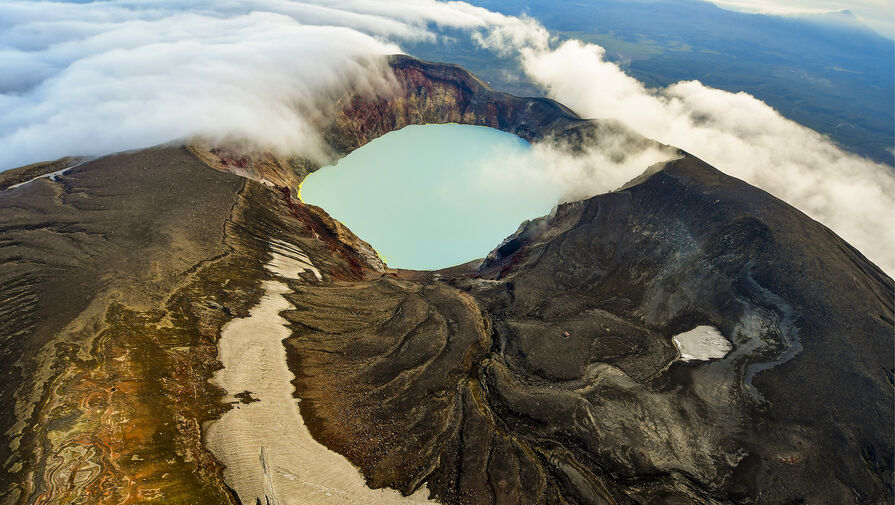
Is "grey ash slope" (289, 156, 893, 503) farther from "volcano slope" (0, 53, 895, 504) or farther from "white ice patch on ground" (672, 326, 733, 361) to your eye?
"white ice patch on ground" (672, 326, 733, 361)

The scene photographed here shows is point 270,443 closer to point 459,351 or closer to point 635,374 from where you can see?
point 459,351

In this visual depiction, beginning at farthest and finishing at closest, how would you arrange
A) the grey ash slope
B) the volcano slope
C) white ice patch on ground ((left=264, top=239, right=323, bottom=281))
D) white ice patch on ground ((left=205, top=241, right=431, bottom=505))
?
white ice patch on ground ((left=264, top=239, right=323, bottom=281)), the grey ash slope, the volcano slope, white ice patch on ground ((left=205, top=241, right=431, bottom=505))

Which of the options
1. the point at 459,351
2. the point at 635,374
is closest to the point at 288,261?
the point at 459,351

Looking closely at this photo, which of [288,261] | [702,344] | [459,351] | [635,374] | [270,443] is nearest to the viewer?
[270,443]

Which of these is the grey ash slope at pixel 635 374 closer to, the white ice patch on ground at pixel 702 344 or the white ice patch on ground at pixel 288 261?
the white ice patch on ground at pixel 702 344

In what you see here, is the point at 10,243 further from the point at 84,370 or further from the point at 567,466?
the point at 567,466

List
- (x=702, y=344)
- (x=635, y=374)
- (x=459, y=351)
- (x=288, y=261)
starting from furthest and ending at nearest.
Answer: (x=288, y=261) < (x=702, y=344) < (x=459, y=351) < (x=635, y=374)

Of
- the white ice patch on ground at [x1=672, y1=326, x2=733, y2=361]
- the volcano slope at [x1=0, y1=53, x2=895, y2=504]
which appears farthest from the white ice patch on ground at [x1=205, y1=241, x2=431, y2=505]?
the white ice patch on ground at [x1=672, y1=326, x2=733, y2=361]
